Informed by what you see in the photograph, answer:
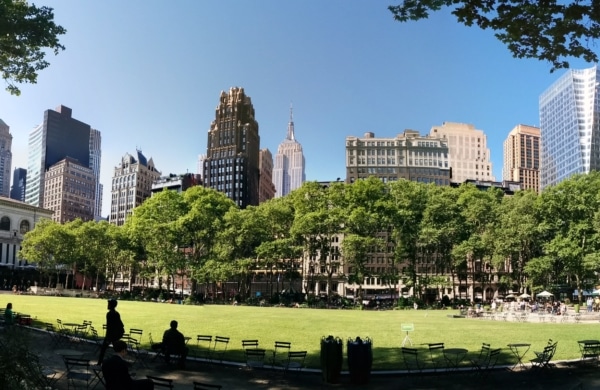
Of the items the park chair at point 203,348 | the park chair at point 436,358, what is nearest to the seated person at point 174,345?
the park chair at point 203,348

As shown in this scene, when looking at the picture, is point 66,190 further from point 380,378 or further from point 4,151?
point 380,378

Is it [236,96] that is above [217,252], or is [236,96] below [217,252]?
above

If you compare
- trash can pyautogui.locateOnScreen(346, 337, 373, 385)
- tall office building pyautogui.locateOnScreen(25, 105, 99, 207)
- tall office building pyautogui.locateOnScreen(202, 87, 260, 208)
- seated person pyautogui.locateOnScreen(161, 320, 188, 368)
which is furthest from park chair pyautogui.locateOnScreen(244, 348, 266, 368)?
tall office building pyautogui.locateOnScreen(202, 87, 260, 208)

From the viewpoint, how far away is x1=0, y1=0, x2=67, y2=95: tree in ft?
63.9

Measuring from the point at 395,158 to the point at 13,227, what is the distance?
344ft

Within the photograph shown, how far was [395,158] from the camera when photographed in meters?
166

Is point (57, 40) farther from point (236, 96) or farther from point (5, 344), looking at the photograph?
point (236, 96)

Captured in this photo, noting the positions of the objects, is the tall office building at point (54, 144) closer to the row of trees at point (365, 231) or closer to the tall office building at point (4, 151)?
the tall office building at point (4, 151)

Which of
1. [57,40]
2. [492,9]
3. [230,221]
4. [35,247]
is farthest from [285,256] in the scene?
[492,9]

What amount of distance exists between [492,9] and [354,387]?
11.4 m

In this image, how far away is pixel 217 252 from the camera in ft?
271

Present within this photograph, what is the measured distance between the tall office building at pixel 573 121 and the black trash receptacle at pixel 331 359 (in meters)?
96.1

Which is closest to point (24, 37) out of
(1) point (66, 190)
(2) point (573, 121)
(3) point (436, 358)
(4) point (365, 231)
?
(3) point (436, 358)

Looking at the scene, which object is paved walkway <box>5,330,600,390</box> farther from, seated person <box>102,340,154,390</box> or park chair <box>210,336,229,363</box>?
seated person <box>102,340,154,390</box>
